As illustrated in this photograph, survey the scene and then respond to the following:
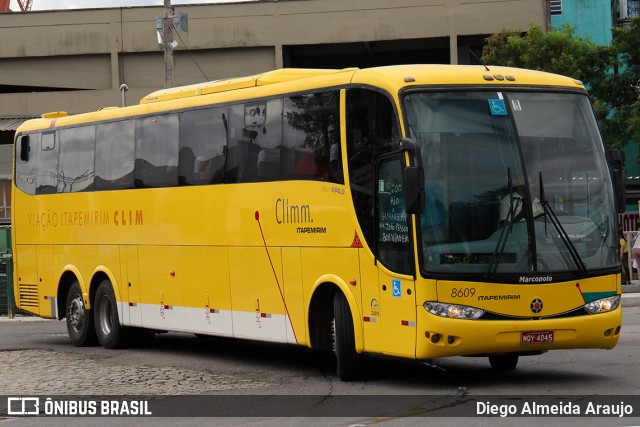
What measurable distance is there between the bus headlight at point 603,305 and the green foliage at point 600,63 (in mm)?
32246

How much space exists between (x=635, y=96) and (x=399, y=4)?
13.0 metres

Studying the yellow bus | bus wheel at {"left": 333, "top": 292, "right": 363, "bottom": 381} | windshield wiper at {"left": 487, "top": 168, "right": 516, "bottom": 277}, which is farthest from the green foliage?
windshield wiper at {"left": 487, "top": 168, "right": 516, "bottom": 277}

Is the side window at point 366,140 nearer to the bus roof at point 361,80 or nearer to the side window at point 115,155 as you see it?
the bus roof at point 361,80

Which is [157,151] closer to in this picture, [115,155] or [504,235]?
[115,155]

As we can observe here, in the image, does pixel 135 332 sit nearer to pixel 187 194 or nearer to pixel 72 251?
pixel 72 251

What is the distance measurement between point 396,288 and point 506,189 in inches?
59.3

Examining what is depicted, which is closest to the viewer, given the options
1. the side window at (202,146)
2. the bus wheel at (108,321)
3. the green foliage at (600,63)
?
the side window at (202,146)

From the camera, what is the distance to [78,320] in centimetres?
2092

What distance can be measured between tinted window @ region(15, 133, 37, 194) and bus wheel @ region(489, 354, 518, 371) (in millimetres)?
10151

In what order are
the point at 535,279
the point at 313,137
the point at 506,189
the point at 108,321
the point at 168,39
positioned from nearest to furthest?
the point at 535,279
the point at 506,189
the point at 313,137
the point at 108,321
the point at 168,39

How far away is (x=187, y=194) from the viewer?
58.3 ft

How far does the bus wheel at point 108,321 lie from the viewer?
1989 cm

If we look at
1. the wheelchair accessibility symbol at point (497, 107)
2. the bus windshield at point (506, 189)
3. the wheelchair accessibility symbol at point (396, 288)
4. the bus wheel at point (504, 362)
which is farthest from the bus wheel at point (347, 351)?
the wheelchair accessibility symbol at point (497, 107)

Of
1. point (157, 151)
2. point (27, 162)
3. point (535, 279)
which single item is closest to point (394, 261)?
point (535, 279)
